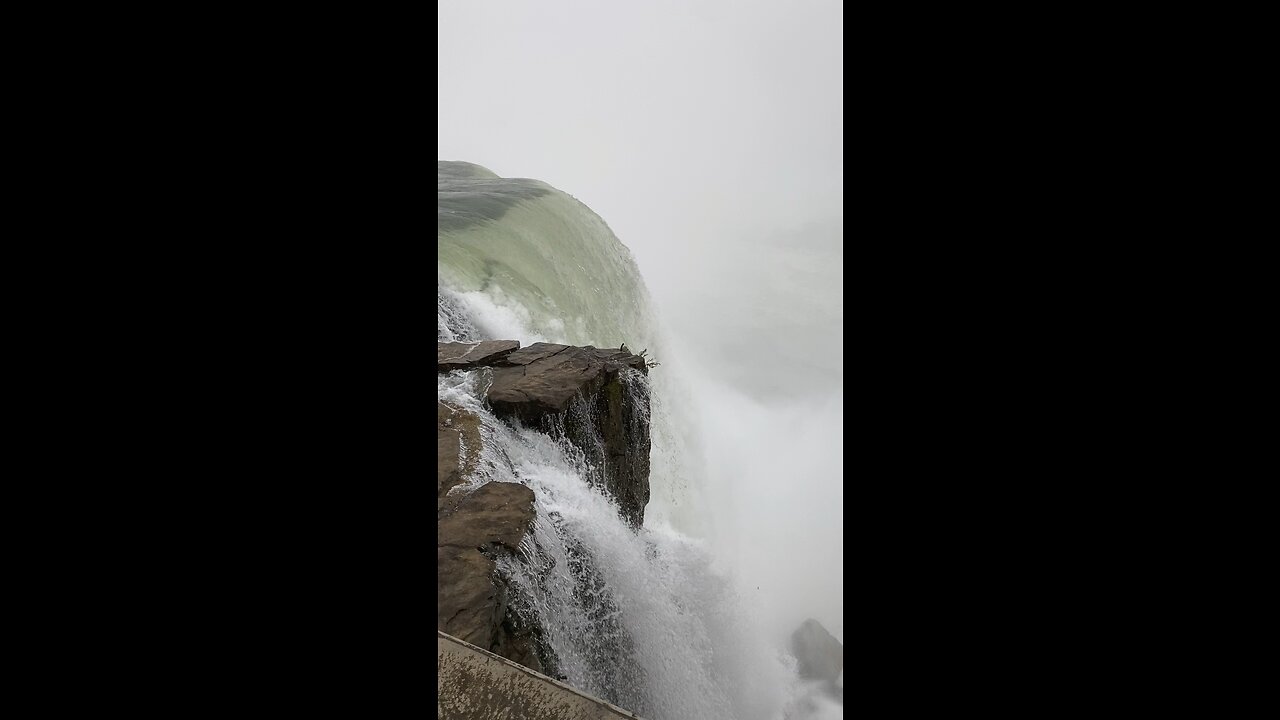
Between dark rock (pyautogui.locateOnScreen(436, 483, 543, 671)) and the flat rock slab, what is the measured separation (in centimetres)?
84

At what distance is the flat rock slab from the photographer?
3.88 meters

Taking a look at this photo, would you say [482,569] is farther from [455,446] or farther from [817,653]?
[817,653]

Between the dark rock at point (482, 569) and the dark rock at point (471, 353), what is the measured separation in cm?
131

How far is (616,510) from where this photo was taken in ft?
14.0

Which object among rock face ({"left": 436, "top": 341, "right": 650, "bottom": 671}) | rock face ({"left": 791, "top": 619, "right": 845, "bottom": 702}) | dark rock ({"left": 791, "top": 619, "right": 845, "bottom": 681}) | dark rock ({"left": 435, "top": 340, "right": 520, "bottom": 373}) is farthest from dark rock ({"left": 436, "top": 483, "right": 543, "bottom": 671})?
dark rock ({"left": 791, "top": 619, "right": 845, "bottom": 681})

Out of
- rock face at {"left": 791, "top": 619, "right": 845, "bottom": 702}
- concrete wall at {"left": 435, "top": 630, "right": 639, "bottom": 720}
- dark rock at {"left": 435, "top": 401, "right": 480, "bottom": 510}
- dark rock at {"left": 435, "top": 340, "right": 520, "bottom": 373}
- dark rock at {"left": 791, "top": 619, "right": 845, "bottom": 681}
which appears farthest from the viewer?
dark rock at {"left": 791, "top": 619, "right": 845, "bottom": 681}

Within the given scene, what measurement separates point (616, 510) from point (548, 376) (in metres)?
0.91

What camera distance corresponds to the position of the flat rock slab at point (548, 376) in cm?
388

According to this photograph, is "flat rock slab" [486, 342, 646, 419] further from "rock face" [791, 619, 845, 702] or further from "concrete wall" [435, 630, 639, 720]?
"rock face" [791, 619, 845, 702]

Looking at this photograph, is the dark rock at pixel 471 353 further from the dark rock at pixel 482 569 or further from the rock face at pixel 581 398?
the dark rock at pixel 482 569
